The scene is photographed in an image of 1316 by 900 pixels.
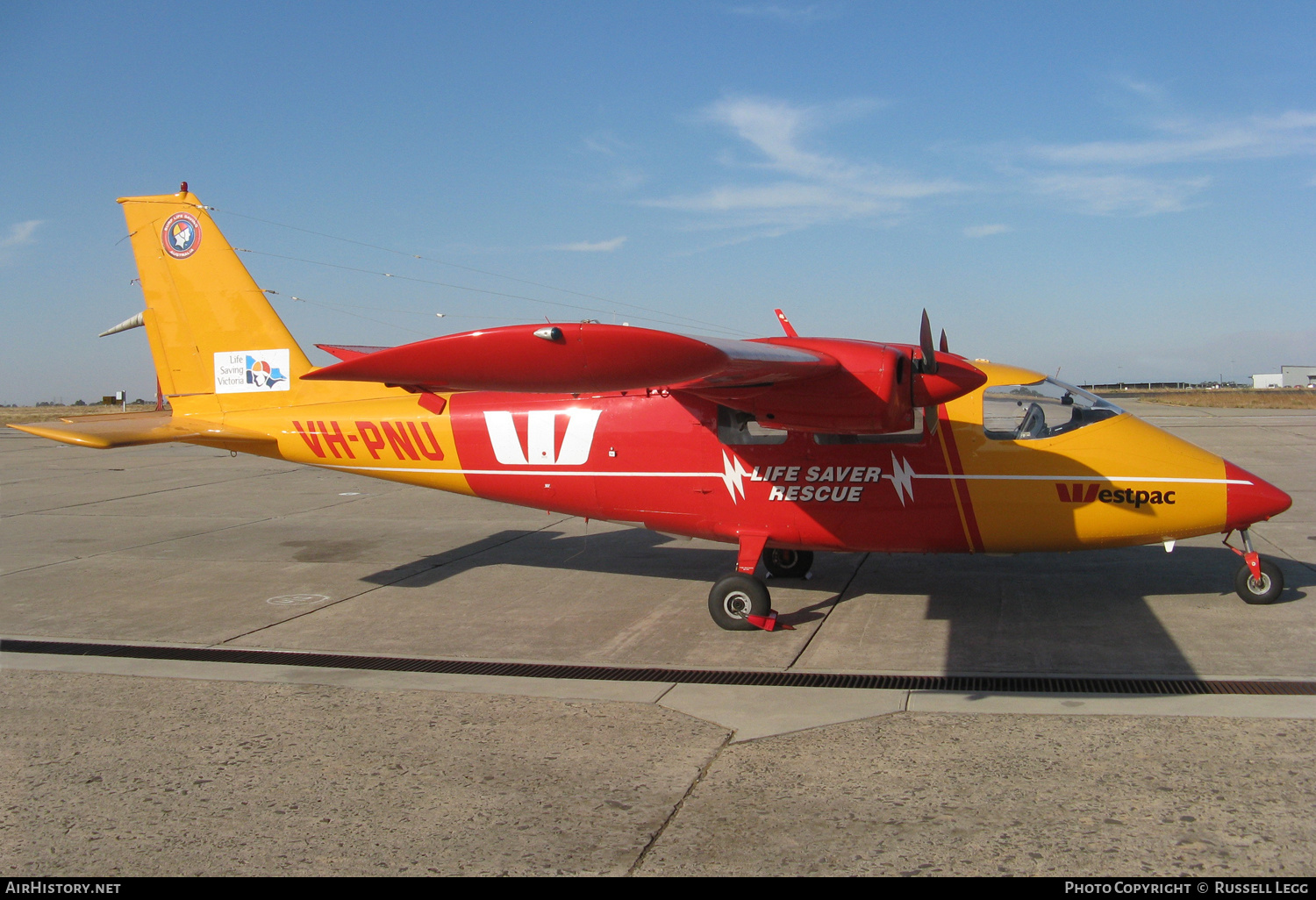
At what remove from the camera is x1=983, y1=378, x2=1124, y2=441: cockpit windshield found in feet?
27.3

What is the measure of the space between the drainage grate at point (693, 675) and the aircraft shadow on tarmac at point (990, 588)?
0.24m

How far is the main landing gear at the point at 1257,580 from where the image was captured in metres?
8.35

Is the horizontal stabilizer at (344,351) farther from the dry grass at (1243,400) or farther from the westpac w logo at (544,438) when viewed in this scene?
the dry grass at (1243,400)

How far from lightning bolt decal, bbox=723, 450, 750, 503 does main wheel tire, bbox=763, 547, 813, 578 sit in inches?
67.0

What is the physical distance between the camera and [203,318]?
10664mm

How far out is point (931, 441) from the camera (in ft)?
27.5

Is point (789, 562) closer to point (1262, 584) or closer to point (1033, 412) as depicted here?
point (1033, 412)

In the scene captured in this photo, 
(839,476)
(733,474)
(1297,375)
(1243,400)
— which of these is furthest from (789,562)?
(1297,375)

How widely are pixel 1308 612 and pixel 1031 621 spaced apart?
2.54 m

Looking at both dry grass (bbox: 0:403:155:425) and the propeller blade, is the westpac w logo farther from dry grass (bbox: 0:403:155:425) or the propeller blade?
dry grass (bbox: 0:403:155:425)

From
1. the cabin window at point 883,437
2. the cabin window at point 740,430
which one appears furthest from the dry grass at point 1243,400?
the cabin window at point 740,430

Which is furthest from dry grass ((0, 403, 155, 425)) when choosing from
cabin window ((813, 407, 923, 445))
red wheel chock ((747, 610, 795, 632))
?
cabin window ((813, 407, 923, 445))

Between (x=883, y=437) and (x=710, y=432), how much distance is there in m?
1.68
